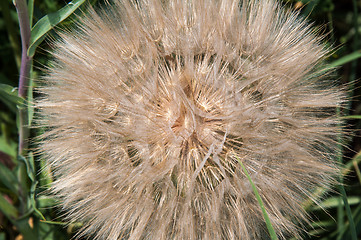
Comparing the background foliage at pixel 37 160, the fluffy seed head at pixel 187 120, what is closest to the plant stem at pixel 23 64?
the background foliage at pixel 37 160

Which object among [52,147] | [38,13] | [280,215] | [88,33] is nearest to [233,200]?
[280,215]

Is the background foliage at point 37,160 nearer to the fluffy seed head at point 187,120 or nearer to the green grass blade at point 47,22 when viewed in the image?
the green grass blade at point 47,22

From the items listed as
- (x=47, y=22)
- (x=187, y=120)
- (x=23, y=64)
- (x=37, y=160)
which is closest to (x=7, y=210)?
(x=37, y=160)

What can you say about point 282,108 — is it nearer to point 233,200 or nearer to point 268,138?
point 268,138

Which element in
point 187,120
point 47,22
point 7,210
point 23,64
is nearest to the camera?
point 187,120

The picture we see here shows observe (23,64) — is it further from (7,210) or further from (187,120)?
(187,120)

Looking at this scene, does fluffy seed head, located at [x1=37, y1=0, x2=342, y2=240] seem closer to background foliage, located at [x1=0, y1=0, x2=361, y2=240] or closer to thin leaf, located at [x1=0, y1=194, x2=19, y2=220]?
background foliage, located at [x1=0, y1=0, x2=361, y2=240]
